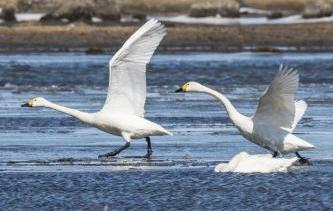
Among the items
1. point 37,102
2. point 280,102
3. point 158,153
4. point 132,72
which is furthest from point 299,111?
point 37,102

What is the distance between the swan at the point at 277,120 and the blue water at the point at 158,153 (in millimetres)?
378

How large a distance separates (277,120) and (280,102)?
0.85 ft

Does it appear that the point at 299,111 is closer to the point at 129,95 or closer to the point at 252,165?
the point at 252,165

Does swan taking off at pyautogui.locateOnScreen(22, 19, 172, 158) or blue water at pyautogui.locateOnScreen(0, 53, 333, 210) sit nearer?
blue water at pyautogui.locateOnScreen(0, 53, 333, 210)

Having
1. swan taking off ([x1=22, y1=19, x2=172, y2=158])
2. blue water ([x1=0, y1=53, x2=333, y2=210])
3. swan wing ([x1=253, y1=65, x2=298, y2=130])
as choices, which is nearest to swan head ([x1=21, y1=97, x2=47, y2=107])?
swan taking off ([x1=22, y1=19, x2=172, y2=158])

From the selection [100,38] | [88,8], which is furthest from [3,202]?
[88,8]

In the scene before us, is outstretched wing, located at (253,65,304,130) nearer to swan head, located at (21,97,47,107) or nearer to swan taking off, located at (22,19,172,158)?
swan taking off, located at (22,19,172,158)

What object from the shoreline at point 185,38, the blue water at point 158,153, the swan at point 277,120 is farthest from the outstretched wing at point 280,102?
the shoreline at point 185,38

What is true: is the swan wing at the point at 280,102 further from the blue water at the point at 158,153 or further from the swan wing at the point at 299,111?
the blue water at the point at 158,153

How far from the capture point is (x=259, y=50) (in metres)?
36.3

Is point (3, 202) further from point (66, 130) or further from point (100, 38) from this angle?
point (100, 38)

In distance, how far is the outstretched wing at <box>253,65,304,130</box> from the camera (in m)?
13.2

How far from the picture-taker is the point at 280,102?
1331 centimetres

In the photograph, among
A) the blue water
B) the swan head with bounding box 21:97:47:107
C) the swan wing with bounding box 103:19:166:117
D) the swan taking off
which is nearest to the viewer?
the blue water
